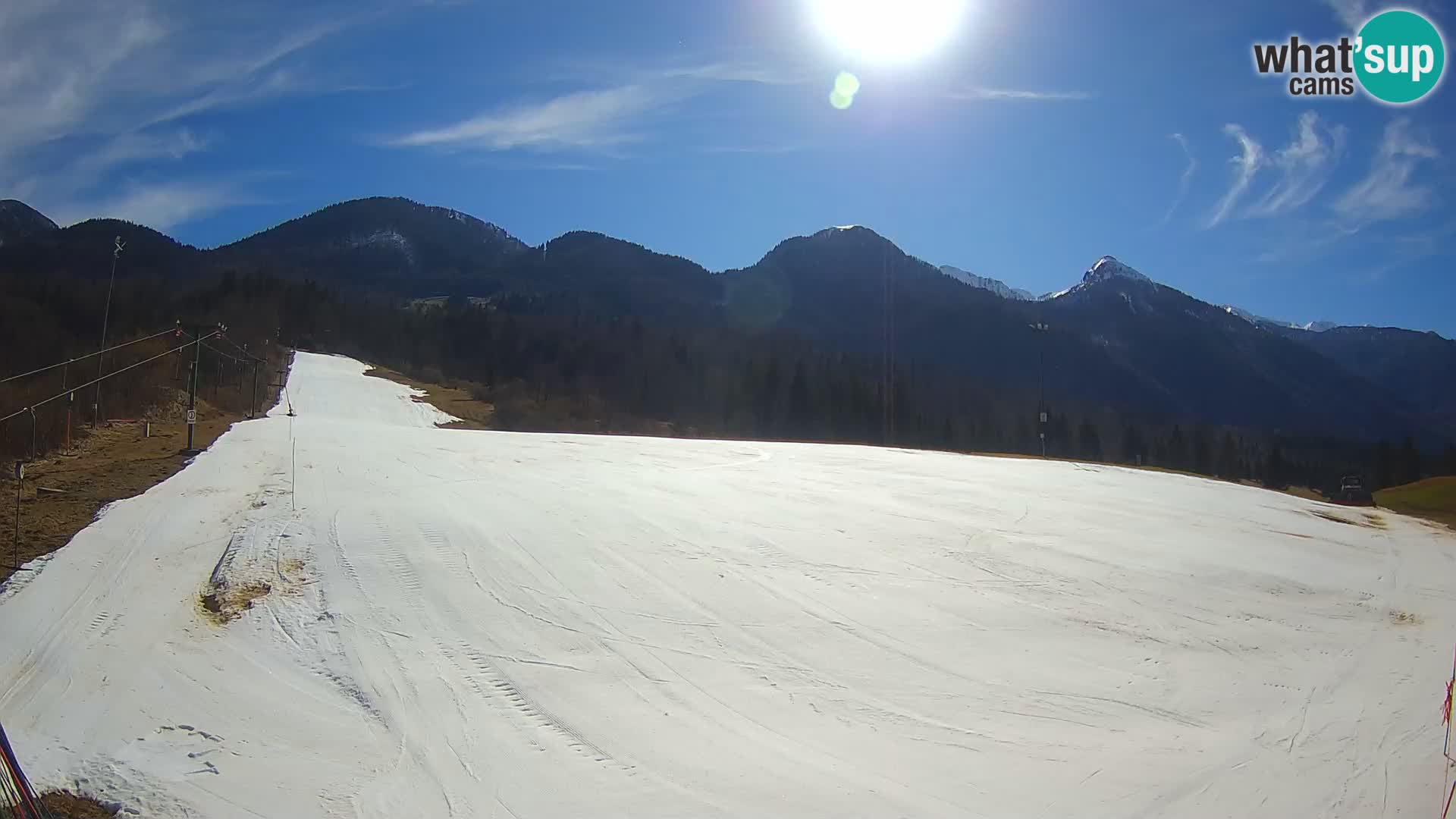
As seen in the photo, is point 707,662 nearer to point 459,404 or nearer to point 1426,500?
point 1426,500

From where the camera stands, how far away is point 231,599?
26.2 feet

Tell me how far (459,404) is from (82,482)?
3336 centimetres

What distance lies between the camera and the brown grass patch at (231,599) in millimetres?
7605

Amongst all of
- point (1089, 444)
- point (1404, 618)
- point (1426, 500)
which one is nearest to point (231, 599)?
point (1404, 618)

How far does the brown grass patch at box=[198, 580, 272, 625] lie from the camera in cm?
761

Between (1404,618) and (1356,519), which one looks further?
(1356,519)

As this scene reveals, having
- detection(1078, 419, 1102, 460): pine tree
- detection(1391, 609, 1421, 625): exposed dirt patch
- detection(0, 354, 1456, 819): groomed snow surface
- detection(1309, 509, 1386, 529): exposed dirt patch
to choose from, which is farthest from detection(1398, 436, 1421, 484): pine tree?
detection(1391, 609, 1421, 625): exposed dirt patch

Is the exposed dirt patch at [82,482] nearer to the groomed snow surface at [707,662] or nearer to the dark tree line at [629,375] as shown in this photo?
the groomed snow surface at [707,662]

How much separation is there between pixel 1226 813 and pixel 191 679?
7796mm

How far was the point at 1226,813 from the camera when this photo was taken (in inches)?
195

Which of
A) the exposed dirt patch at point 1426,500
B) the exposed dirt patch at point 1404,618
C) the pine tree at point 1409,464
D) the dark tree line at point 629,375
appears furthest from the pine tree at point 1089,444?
the exposed dirt patch at point 1404,618

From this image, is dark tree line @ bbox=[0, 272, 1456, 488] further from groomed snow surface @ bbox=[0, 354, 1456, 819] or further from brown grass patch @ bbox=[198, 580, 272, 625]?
brown grass patch @ bbox=[198, 580, 272, 625]

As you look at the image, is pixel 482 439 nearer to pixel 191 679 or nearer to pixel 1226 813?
pixel 191 679

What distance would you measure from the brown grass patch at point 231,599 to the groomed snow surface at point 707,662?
137 mm
